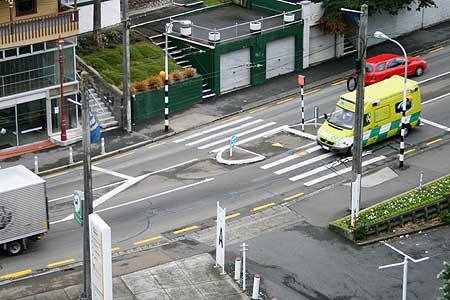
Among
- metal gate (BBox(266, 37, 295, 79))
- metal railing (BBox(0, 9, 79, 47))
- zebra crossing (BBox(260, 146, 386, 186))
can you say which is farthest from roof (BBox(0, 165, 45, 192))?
metal gate (BBox(266, 37, 295, 79))

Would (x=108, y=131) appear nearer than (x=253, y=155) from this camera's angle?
No

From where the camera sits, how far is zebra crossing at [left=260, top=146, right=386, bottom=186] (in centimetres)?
4722

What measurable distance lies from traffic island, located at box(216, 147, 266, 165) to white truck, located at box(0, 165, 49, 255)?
11344mm

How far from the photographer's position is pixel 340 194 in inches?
1786

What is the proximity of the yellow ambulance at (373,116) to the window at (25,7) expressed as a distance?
14.3 metres

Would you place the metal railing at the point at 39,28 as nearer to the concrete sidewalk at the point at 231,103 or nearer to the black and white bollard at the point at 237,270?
the concrete sidewalk at the point at 231,103

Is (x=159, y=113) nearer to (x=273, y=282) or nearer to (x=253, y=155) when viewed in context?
(x=253, y=155)

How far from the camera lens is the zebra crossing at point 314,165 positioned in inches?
1859

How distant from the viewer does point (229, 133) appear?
52.6 m

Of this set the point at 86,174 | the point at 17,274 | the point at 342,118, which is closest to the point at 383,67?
the point at 342,118

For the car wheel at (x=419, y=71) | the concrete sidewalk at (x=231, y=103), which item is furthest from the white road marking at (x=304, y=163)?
the car wheel at (x=419, y=71)

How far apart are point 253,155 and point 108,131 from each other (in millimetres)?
7915

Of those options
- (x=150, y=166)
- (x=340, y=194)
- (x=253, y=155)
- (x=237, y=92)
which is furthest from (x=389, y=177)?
(x=237, y=92)

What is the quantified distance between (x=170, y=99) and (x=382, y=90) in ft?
36.8
